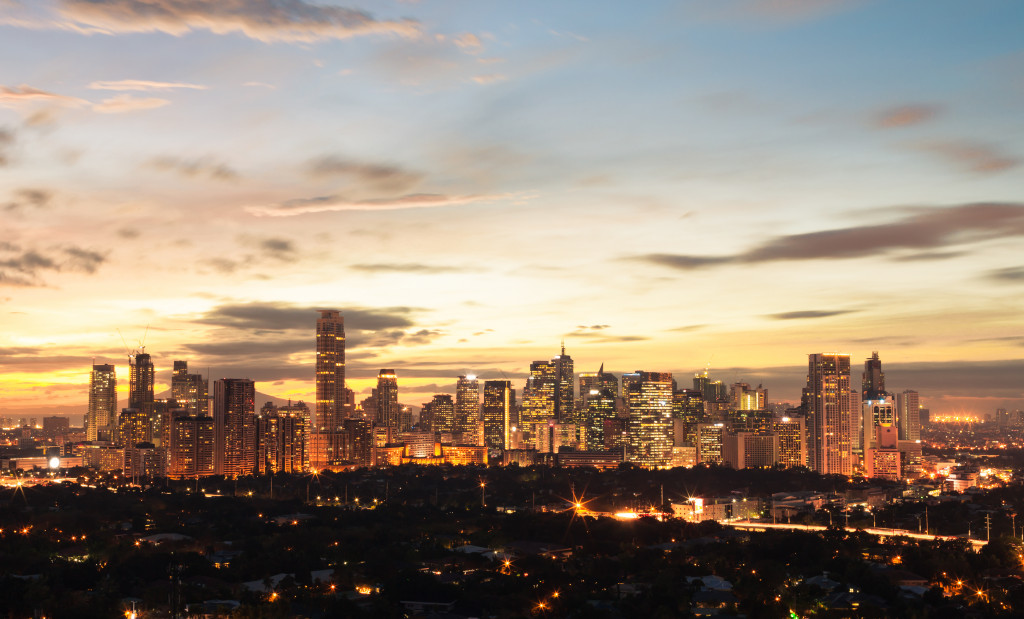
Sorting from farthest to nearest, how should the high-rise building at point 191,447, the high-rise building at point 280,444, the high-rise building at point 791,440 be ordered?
the high-rise building at point 791,440
the high-rise building at point 280,444
the high-rise building at point 191,447

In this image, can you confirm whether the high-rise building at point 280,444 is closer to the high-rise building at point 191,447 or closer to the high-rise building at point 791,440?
the high-rise building at point 191,447

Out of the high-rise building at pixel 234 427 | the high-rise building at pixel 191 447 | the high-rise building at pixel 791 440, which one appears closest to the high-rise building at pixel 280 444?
the high-rise building at pixel 234 427

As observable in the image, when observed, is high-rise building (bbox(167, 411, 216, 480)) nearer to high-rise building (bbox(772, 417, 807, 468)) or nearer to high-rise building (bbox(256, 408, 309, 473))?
high-rise building (bbox(256, 408, 309, 473))

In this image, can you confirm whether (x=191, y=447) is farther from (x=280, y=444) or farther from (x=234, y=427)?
(x=280, y=444)

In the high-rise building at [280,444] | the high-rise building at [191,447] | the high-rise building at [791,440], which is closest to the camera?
the high-rise building at [191,447]

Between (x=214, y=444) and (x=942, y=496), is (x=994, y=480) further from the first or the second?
(x=214, y=444)

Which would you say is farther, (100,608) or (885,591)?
(885,591)

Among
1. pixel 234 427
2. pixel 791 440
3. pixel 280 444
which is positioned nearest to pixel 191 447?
pixel 234 427

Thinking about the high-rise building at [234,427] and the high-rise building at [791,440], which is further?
the high-rise building at [791,440]

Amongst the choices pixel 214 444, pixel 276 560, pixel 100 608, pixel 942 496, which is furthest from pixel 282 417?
pixel 100 608
